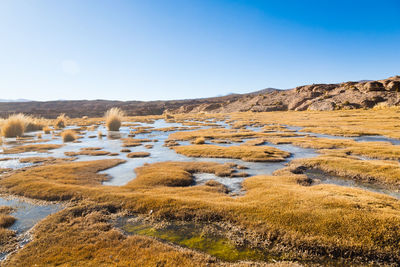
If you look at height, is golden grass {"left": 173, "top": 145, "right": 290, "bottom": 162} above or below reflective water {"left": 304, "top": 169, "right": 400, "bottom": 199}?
above

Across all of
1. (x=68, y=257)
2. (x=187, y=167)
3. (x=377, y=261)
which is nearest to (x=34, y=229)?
(x=68, y=257)

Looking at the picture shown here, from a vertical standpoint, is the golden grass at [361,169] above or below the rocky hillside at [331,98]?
below

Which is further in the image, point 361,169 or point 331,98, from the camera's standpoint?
point 331,98

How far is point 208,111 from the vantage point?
113125 mm

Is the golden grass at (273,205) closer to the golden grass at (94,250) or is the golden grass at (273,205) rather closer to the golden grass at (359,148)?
the golden grass at (94,250)

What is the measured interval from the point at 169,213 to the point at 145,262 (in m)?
3.14

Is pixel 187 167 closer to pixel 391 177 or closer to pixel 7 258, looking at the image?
pixel 7 258

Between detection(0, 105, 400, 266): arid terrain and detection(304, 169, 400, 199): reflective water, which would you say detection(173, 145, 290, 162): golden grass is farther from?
detection(304, 169, 400, 199): reflective water

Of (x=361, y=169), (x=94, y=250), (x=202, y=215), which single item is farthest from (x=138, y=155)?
(x=361, y=169)

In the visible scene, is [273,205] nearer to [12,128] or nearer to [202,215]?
[202,215]

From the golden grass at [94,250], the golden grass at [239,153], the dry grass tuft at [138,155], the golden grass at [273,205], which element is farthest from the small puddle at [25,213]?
the golden grass at [239,153]

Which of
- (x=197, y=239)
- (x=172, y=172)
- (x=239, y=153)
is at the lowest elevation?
(x=197, y=239)

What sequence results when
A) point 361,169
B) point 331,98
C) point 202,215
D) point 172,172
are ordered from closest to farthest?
point 202,215
point 361,169
point 172,172
point 331,98

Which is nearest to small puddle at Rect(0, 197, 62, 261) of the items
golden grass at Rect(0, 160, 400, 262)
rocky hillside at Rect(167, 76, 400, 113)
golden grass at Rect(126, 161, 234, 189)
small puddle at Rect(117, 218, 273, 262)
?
golden grass at Rect(0, 160, 400, 262)
